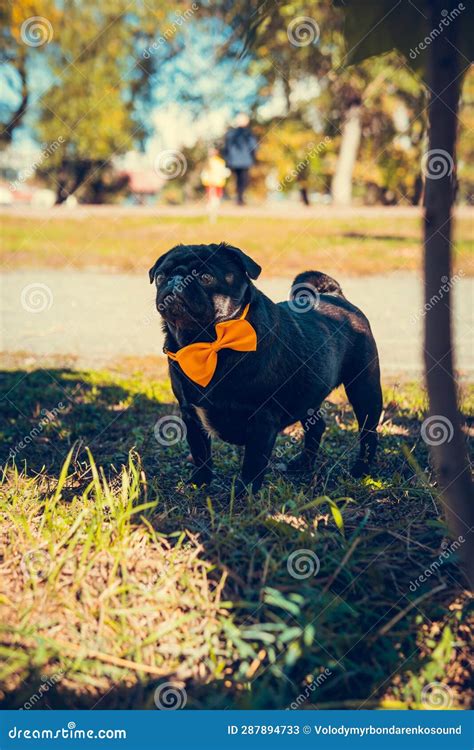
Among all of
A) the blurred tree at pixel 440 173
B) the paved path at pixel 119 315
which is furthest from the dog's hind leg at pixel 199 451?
the paved path at pixel 119 315

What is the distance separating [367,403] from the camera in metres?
4.29

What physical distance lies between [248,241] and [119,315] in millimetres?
5638

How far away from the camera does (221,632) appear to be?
257 centimetres

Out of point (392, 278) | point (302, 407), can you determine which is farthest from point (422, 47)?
point (392, 278)

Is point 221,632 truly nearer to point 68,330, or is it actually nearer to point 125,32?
point 68,330

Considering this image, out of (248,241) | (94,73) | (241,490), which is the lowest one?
(241,490)

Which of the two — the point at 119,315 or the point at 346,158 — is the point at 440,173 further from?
the point at 346,158

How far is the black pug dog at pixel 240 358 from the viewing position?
3412 mm

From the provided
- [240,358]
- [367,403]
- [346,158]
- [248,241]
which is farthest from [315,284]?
[346,158]

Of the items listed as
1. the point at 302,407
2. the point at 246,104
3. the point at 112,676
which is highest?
the point at 246,104

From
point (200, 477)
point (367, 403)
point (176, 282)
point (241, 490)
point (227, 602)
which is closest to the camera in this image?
point (227, 602)

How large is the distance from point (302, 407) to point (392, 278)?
1002 centimetres

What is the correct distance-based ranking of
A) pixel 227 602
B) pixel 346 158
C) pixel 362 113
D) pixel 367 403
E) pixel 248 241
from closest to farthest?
pixel 227 602 < pixel 367 403 < pixel 248 241 < pixel 346 158 < pixel 362 113

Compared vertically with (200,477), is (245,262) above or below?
above
